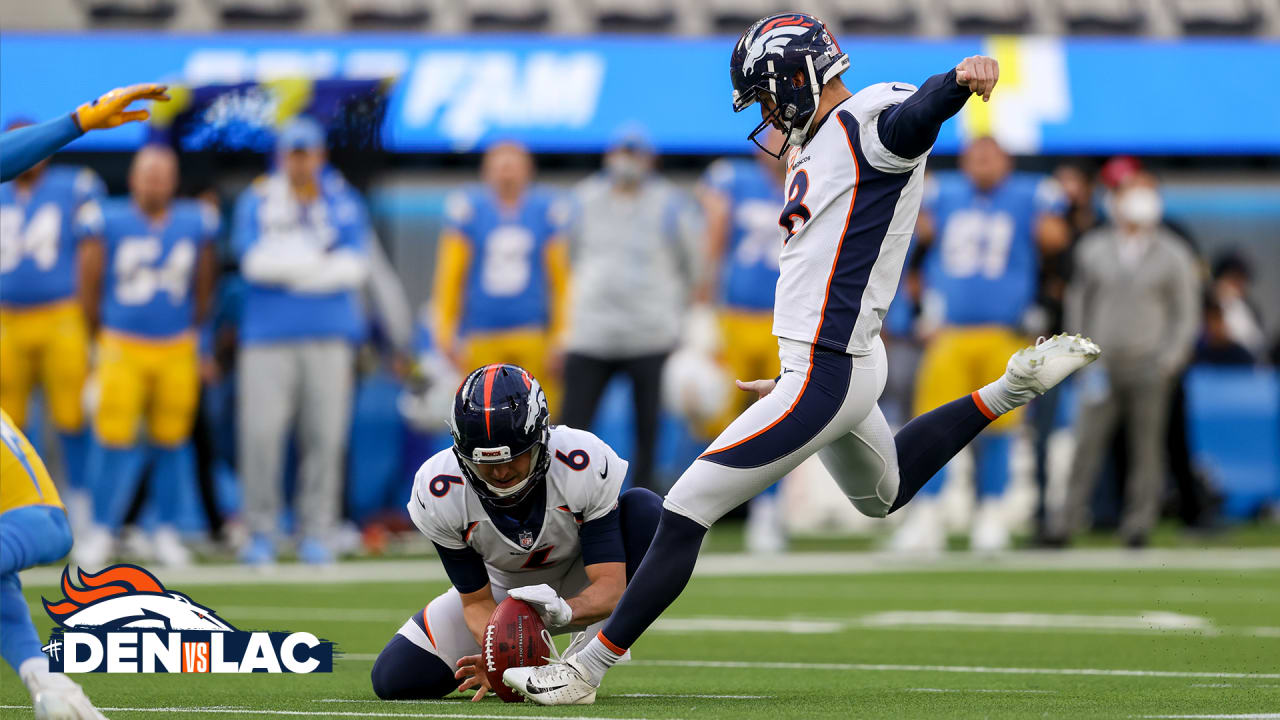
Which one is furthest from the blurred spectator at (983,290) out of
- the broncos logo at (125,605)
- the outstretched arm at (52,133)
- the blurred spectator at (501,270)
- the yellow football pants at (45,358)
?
the outstretched arm at (52,133)

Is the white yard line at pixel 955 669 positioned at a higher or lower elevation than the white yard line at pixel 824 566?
higher

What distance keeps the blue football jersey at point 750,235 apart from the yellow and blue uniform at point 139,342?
3057mm

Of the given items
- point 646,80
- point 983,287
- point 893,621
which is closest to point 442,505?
point 893,621

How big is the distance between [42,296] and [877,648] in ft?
18.6

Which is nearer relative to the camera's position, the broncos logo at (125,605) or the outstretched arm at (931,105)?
the outstretched arm at (931,105)

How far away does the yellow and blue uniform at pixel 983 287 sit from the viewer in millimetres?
10961

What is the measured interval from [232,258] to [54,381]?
2.83 m

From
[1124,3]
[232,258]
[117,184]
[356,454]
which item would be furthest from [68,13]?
[1124,3]

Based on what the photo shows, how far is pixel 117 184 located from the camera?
13.4 meters

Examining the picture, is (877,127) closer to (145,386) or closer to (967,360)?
(967,360)

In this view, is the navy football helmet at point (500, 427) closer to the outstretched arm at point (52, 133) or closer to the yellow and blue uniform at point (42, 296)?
the outstretched arm at point (52, 133)

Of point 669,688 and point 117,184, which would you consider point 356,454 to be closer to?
point 117,184

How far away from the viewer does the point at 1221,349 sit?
1445cm

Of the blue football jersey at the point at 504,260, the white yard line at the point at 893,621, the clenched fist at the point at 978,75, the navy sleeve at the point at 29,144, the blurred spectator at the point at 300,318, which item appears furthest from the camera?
the blue football jersey at the point at 504,260
